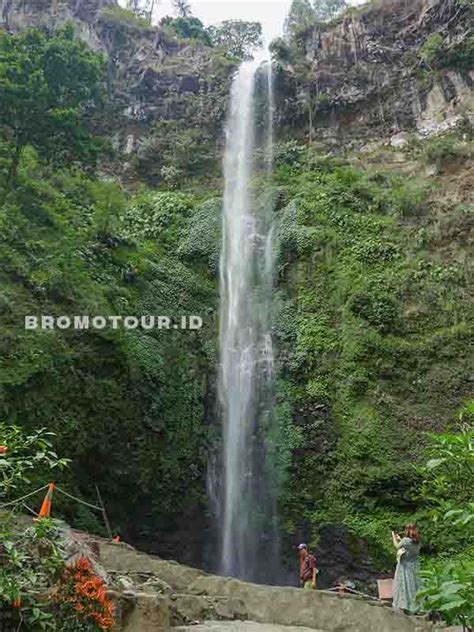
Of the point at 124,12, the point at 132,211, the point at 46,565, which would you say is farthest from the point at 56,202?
the point at 124,12

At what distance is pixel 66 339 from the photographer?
39.8ft

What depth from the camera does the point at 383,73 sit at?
2327cm

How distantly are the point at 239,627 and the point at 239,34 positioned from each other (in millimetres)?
32783

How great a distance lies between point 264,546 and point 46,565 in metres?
9.16

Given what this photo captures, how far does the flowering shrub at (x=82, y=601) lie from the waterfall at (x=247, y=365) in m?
8.81

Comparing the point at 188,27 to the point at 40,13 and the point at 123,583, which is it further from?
the point at 123,583

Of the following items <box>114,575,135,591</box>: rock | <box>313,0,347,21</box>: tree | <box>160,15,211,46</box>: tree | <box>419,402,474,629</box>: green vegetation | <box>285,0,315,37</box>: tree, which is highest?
<box>313,0,347,21</box>: tree

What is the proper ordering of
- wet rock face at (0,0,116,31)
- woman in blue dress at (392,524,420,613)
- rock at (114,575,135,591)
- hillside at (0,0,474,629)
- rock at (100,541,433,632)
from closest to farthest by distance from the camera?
rock at (114,575,135,591)
rock at (100,541,433,632)
woman in blue dress at (392,524,420,613)
hillside at (0,0,474,629)
wet rock face at (0,0,116,31)

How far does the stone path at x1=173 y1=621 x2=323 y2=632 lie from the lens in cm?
578

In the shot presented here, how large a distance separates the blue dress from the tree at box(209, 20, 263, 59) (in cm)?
3002

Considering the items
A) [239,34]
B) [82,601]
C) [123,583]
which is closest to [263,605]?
[123,583]

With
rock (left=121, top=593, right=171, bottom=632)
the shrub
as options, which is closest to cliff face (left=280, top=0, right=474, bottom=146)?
the shrub

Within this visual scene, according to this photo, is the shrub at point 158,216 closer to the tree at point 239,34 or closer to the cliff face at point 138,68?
the cliff face at point 138,68

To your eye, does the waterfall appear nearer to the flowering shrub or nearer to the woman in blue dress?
the woman in blue dress
